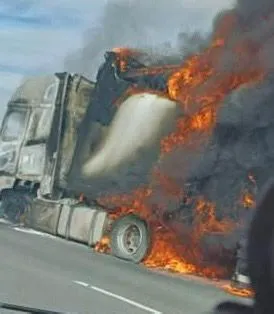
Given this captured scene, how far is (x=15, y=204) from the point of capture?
23.7 meters

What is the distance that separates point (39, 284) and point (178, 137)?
5.96 metres

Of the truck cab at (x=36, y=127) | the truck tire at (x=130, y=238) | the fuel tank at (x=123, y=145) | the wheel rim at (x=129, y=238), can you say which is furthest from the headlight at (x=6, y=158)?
the wheel rim at (x=129, y=238)

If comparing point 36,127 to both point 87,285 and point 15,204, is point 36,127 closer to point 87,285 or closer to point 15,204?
point 15,204

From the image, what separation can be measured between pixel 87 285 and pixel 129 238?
5.01 metres

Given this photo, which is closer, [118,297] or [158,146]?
[118,297]

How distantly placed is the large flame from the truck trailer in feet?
0.70

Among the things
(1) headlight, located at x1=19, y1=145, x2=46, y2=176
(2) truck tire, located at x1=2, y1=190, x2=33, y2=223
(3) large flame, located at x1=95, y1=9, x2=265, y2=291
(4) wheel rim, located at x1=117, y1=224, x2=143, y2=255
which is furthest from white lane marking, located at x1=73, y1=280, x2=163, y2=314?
(2) truck tire, located at x1=2, y1=190, x2=33, y2=223

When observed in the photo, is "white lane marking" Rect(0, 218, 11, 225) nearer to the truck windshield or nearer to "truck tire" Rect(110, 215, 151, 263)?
the truck windshield

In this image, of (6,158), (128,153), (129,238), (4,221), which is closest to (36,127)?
(6,158)

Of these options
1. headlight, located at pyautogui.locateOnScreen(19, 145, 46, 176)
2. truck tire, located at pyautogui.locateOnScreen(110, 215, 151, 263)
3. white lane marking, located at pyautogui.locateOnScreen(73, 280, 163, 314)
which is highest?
headlight, located at pyautogui.locateOnScreen(19, 145, 46, 176)

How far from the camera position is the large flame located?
18036 millimetres

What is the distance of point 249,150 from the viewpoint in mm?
16641

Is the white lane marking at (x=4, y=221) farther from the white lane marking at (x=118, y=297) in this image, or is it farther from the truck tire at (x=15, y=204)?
the white lane marking at (x=118, y=297)

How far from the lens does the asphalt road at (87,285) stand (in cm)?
1241
